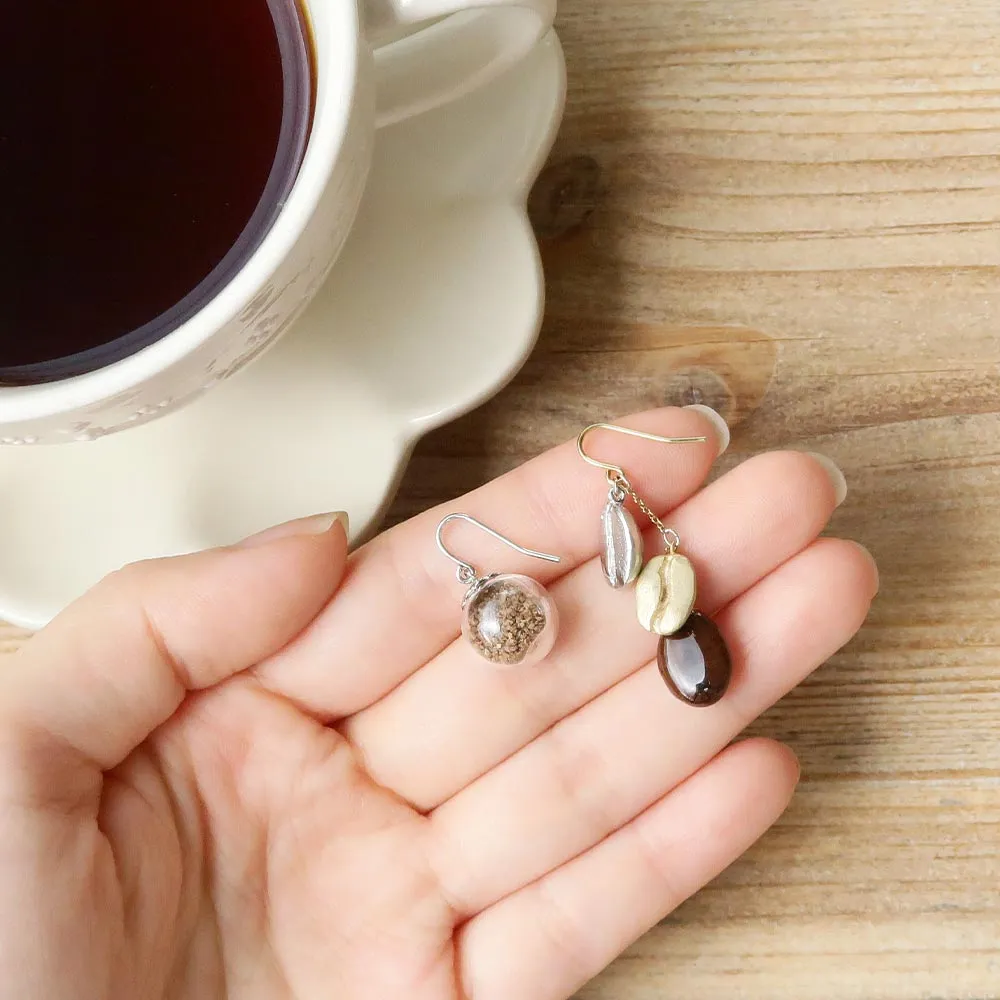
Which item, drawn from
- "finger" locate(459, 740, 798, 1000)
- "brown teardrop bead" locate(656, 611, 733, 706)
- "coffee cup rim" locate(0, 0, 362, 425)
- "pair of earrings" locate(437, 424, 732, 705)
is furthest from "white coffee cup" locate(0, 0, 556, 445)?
"finger" locate(459, 740, 798, 1000)

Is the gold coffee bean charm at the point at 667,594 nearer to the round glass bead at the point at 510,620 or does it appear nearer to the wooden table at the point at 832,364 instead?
the round glass bead at the point at 510,620

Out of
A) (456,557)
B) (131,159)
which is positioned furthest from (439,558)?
(131,159)

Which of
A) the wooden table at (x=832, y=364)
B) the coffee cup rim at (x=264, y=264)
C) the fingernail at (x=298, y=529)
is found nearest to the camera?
the coffee cup rim at (x=264, y=264)

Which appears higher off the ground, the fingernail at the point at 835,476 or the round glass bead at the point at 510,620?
the round glass bead at the point at 510,620

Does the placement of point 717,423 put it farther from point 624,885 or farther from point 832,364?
point 624,885

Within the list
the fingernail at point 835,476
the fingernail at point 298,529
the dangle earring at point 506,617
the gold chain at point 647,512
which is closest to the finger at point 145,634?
the fingernail at point 298,529

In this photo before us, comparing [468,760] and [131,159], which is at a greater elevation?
[131,159]

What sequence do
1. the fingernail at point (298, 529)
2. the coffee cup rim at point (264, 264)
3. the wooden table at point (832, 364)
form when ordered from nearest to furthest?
the coffee cup rim at point (264, 264)
the fingernail at point (298, 529)
the wooden table at point (832, 364)
